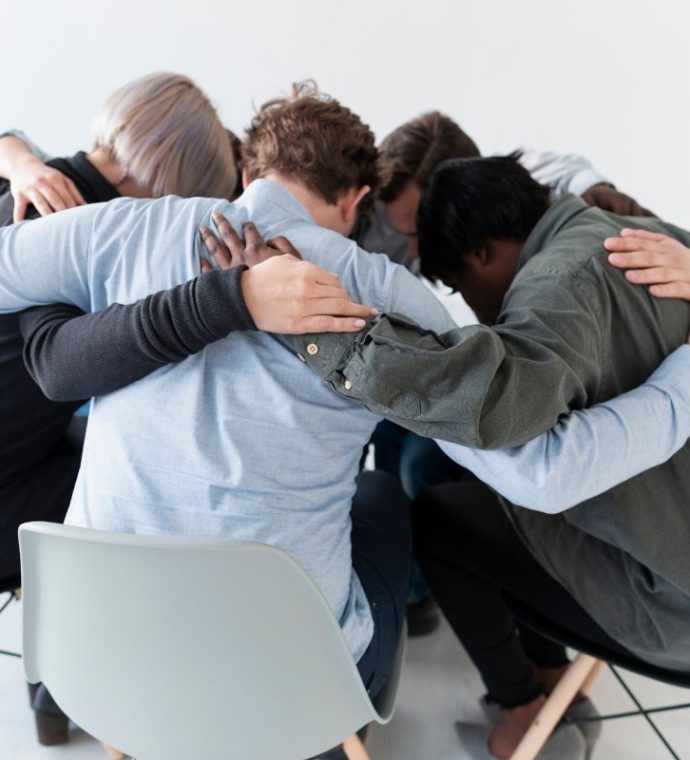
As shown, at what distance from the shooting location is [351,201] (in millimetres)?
1088

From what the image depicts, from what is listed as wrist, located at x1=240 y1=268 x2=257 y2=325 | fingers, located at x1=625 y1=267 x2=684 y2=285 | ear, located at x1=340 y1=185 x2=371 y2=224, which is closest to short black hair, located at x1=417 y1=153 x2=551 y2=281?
ear, located at x1=340 y1=185 x2=371 y2=224

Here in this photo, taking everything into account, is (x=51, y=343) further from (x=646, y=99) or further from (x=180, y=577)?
(x=646, y=99)

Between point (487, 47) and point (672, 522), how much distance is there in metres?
2.43

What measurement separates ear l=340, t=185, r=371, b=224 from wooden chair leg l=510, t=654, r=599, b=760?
0.79m

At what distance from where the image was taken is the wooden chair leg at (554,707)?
110cm

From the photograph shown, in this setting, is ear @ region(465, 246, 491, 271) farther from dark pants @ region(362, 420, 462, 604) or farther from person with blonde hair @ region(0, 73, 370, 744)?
dark pants @ region(362, 420, 462, 604)

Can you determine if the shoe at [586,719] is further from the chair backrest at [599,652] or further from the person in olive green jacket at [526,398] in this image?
the chair backrest at [599,652]

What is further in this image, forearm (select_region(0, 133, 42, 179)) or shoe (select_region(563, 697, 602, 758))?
shoe (select_region(563, 697, 602, 758))

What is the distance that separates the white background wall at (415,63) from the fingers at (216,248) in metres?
2.03

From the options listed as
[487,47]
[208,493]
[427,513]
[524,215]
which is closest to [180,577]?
[208,493]

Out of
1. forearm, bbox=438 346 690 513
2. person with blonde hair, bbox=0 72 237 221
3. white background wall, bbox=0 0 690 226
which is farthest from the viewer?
white background wall, bbox=0 0 690 226

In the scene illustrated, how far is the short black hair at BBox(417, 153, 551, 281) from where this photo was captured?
44.2 inches

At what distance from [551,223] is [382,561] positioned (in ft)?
1.95

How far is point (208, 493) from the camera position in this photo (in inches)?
32.1
